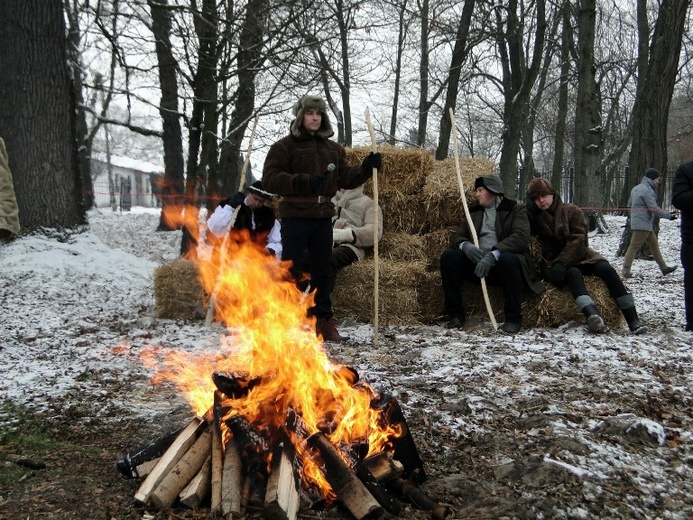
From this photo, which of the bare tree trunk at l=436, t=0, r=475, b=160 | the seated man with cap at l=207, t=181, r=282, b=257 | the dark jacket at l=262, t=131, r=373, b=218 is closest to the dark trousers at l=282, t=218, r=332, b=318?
the dark jacket at l=262, t=131, r=373, b=218

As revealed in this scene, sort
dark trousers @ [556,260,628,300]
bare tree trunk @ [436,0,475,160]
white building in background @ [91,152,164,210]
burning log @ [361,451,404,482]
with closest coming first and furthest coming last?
burning log @ [361,451,404,482] → dark trousers @ [556,260,628,300] → bare tree trunk @ [436,0,475,160] → white building in background @ [91,152,164,210]

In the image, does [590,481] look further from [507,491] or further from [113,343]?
[113,343]

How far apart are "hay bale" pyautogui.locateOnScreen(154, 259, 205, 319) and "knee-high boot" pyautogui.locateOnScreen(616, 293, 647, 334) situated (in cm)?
485

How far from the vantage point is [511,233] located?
23.9 ft

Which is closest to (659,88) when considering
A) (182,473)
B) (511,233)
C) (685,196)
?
(685,196)

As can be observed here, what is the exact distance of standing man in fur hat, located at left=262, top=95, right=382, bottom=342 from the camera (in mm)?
5992

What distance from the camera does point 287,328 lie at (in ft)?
13.3

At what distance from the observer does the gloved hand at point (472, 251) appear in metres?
7.13

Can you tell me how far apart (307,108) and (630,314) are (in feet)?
13.5

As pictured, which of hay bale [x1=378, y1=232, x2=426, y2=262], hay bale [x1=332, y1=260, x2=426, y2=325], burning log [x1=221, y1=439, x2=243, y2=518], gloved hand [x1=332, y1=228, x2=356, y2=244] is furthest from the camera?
hay bale [x1=378, y1=232, x2=426, y2=262]

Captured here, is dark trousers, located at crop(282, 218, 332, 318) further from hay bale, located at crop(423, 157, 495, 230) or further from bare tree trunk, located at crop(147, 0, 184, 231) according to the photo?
bare tree trunk, located at crop(147, 0, 184, 231)

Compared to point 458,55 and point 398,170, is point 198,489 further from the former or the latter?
point 458,55

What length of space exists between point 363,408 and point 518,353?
282 centimetres

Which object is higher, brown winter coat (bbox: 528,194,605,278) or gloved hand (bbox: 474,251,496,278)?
brown winter coat (bbox: 528,194,605,278)
